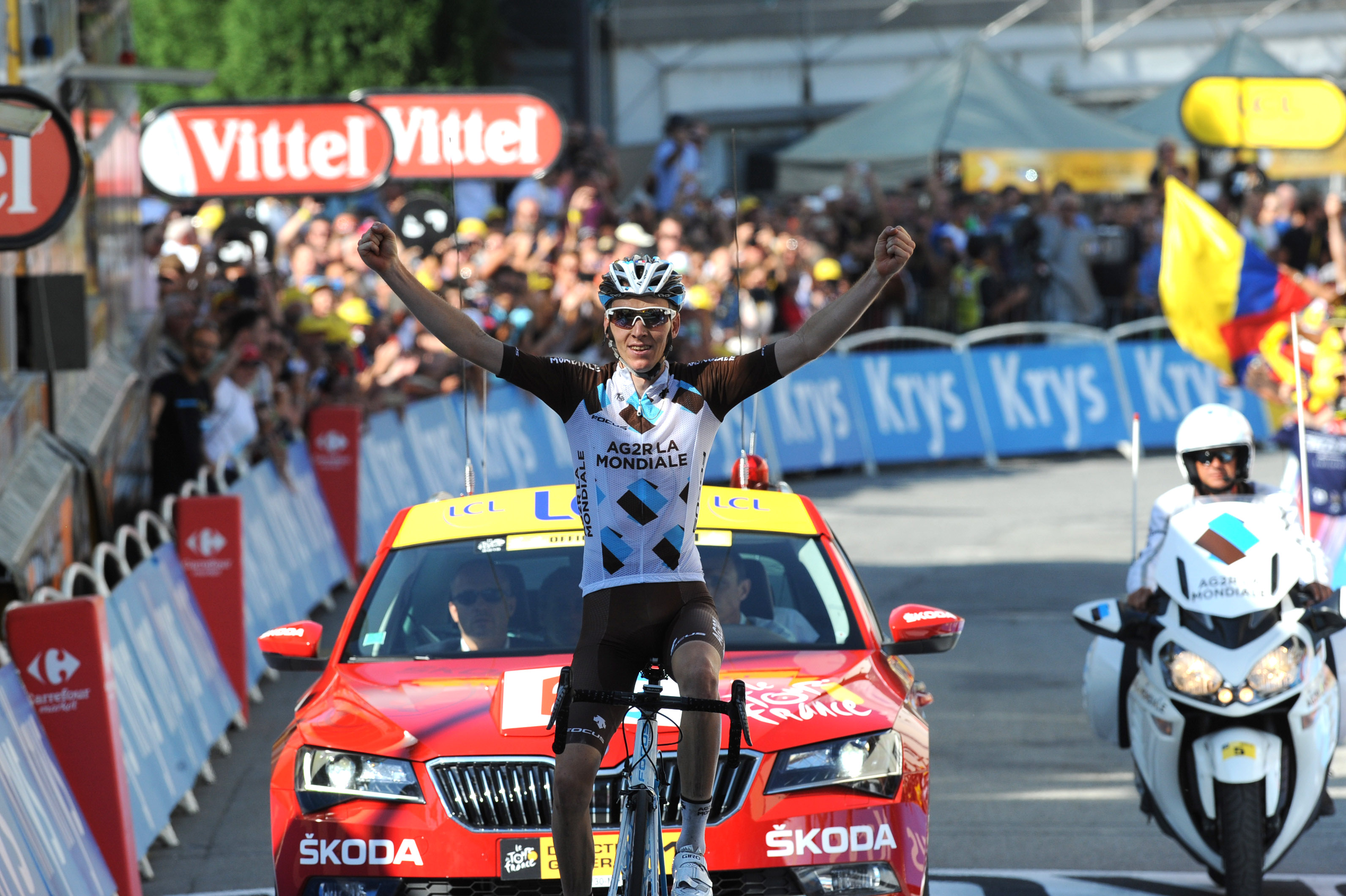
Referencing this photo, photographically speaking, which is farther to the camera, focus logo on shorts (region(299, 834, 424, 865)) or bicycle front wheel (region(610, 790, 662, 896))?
focus logo on shorts (region(299, 834, 424, 865))

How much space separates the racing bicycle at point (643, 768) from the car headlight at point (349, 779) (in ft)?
2.42

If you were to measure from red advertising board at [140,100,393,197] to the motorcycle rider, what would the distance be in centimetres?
747

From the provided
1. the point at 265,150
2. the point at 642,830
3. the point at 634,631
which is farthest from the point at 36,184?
the point at 265,150

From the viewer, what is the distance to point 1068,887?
718 cm

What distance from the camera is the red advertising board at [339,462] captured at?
1447 cm

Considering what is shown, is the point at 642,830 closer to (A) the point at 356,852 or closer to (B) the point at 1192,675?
(A) the point at 356,852

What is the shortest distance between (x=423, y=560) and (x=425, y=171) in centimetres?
842

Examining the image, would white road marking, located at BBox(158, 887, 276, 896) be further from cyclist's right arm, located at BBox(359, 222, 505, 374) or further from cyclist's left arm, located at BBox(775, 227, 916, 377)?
cyclist's left arm, located at BBox(775, 227, 916, 377)

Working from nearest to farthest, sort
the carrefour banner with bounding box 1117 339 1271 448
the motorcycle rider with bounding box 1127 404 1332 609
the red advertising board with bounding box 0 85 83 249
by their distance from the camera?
1. the motorcycle rider with bounding box 1127 404 1332 609
2. the red advertising board with bounding box 0 85 83 249
3. the carrefour banner with bounding box 1117 339 1271 448

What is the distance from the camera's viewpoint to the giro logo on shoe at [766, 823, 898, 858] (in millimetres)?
5527

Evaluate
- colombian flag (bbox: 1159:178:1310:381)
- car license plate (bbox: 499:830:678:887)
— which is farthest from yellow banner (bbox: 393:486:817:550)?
colombian flag (bbox: 1159:178:1310:381)

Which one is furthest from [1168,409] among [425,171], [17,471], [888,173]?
[17,471]

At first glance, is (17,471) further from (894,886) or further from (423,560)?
(894,886)

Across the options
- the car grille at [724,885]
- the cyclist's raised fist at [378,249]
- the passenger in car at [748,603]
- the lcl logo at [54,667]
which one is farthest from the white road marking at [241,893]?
the cyclist's raised fist at [378,249]
